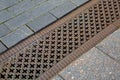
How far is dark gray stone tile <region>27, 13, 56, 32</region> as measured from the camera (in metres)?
3.37

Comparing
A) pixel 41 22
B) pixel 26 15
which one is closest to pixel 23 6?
pixel 26 15

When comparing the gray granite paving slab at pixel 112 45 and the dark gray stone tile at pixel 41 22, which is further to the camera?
the dark gray stone tile at pixel 41 22

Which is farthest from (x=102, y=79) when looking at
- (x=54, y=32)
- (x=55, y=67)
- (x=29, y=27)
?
(x=29, y=27)

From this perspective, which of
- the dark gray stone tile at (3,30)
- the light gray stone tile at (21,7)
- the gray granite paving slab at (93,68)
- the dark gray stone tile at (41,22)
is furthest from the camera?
the light gray stone tile at (21,7)

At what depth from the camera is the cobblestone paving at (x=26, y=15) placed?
10.7 ft

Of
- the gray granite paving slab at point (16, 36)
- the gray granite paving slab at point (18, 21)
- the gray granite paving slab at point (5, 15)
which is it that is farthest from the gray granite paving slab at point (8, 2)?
the gray granite paving slab at point (16, 36)

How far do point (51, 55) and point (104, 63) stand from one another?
0.70 metres

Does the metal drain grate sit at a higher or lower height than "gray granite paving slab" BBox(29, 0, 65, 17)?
lower

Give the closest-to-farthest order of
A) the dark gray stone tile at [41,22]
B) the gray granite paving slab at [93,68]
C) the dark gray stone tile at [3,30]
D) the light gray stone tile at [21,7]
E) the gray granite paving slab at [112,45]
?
the gray granite paving slab at [93,68], the gray granite paving slab at [112,45], the dark gray stone tile at [3,30], the dark gray stone tile at [41,22], the light gray stone tile at [21,7]

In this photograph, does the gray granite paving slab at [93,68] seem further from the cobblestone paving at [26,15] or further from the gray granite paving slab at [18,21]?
the gray granite paving slab at [18,21]

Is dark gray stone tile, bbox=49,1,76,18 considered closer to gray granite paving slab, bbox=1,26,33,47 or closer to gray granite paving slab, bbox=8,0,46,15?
gray granite paving slab, bbox=8,0,46,15

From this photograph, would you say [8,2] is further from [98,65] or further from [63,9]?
[98,65]

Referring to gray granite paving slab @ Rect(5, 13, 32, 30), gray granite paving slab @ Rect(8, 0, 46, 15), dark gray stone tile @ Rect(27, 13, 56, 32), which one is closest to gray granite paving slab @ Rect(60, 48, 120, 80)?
dark gray stone tile @ Rect(27, 13, 56, 32)

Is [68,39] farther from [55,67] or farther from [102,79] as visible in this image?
[102,79]
